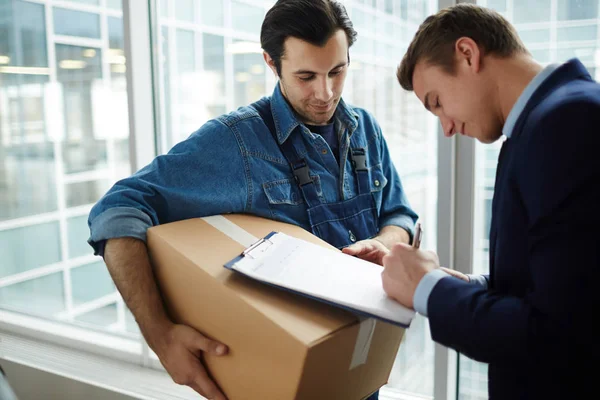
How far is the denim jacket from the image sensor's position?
1206mm

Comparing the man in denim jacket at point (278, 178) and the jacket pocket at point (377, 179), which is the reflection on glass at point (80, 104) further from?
the jacket pocket at point (377, 179)

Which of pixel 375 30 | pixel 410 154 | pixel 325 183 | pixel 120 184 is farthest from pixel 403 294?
pixel 375 30

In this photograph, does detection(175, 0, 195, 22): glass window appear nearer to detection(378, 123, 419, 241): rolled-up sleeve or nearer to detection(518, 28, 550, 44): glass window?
detection(378, 123, 419, 241): rolled-up sleeve

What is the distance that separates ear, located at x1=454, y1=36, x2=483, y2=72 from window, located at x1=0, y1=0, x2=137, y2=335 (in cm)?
207

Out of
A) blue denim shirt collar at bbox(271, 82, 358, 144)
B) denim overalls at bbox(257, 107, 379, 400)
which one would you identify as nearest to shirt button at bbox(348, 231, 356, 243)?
denim overalls at bbox(257, 107, 379, 400)

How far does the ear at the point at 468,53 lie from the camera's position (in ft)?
3.05

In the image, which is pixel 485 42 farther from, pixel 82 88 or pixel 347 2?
pixel 82 88

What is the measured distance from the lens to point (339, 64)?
139 centimetres

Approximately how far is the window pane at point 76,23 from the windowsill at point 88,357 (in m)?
1.53

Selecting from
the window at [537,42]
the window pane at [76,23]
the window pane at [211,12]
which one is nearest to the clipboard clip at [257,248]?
the window at [537,42]

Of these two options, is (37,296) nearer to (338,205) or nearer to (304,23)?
(338,205)

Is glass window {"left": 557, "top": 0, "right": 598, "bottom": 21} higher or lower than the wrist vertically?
higher

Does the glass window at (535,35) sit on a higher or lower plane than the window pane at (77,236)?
higher

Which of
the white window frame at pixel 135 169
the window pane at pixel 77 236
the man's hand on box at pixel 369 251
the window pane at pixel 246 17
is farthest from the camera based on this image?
the window pane at pixel 77 236
